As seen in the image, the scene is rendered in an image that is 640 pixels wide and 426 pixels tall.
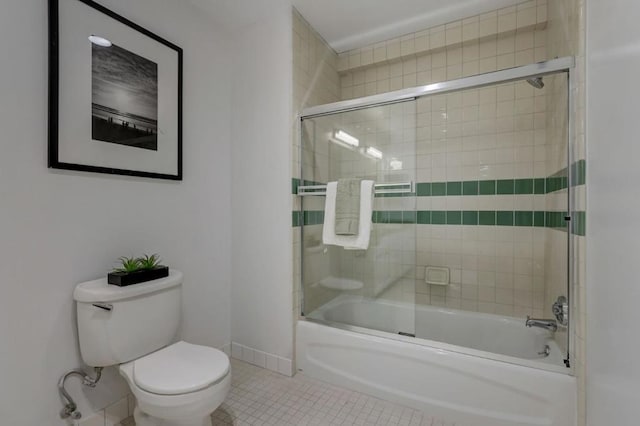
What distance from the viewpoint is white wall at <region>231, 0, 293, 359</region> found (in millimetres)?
2043

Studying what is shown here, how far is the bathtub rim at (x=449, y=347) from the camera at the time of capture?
1.39m

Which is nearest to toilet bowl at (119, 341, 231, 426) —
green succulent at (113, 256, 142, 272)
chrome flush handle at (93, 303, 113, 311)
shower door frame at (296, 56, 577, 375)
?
chrome flush handle at (93, 303, 113, 311)

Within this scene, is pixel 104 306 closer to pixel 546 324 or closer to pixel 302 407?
pixel 302 407

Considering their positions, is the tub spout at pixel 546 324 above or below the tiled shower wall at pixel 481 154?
below

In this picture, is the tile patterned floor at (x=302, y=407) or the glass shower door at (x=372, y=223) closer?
the tile patterned floor at (x=302, y=407)

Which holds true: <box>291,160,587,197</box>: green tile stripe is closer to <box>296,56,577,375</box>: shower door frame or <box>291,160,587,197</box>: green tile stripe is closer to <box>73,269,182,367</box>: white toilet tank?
<box>296,56,577,375</box>: shower door frame

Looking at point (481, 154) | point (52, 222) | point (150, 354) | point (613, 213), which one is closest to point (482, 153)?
point (481, 154)

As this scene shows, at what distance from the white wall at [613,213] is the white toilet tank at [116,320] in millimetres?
1841

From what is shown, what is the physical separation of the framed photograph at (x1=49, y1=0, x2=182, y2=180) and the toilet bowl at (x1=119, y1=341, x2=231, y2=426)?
97 cm

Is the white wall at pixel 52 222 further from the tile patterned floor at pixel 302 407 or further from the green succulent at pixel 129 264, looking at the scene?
the tile patterned floor at pixel 302 407

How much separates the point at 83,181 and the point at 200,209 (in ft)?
2.28

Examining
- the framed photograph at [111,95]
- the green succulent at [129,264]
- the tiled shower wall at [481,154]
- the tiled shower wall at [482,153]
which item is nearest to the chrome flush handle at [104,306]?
the green succulent at [129,264]

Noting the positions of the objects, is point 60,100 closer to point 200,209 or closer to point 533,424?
point 200,209

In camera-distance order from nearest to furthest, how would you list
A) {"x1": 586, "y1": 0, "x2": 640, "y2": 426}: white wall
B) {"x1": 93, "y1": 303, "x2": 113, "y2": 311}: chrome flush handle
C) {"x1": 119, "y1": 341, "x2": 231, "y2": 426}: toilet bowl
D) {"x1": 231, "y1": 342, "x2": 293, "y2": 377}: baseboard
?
{"x1": 586, "y1": 0, "x2": 640, "y2": 426}: white wall, {"x1": 119, "y1": 341, "x2": 231, "y2": 426}: toilet bowl, {"x1": 93, "y1": 303, "x2": 113, "y2": 311}: chrome flush handle, {"x1": 231, "y1": 342, "x2": 293, "y2": 377}: baseboard
